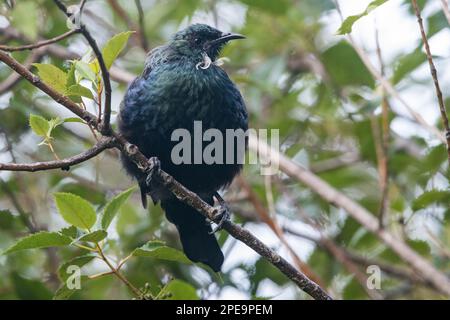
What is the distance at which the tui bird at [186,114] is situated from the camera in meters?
4.35

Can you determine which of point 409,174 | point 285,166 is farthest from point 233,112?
point 409,174

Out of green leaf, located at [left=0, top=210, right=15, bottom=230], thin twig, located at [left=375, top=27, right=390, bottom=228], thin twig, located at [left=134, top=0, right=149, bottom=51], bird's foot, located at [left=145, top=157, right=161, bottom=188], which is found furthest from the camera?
thin twig, located at [left=134, top=0, right=149, bottom=51]

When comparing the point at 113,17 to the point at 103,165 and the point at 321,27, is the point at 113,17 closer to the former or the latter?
the point at 103,165

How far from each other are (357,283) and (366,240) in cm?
49

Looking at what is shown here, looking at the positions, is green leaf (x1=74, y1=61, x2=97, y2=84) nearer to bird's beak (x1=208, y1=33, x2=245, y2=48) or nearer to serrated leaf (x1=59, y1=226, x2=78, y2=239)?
serrated leaf (x1=59, y1=226, x2=78, y2=239)

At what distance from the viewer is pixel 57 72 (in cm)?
324

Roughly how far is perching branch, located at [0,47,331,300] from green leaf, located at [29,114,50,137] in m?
0.20

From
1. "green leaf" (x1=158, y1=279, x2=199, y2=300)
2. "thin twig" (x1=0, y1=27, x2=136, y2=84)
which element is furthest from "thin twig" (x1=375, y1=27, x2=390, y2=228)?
"thin twig" (x1=0, y1=27, x2=136, y2=84)

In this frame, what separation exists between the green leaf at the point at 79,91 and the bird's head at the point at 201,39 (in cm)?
162

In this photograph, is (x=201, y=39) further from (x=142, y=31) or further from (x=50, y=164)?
(x=50, y=164)

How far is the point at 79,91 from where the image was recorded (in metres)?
3.21

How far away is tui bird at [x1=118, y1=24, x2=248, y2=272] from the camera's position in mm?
4352

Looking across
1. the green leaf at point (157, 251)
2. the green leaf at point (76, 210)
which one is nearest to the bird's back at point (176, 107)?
the green leaf at point (157, 251)

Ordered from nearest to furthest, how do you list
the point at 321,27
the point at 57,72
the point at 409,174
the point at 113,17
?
1. the point at 57,72
2. the point at 409,174
3. the point at 321,27
4. the point at 113,17
